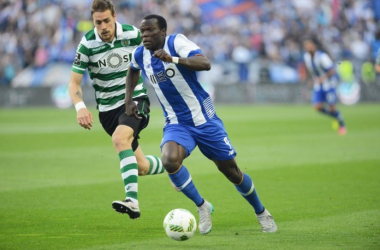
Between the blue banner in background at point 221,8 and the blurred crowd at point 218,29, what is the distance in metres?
1.01

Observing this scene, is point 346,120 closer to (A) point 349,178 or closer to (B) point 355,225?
(A) point 349,178

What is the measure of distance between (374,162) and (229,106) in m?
18.6

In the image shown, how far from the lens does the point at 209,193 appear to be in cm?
1016

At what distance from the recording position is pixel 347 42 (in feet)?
113

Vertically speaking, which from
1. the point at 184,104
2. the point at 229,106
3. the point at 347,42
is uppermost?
the point at 184,104

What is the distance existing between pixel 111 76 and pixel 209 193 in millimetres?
2479

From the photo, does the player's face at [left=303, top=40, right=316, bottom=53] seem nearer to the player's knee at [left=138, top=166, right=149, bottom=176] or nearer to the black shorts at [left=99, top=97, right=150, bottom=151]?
the player's knee at [left=138, top=166, right=149, bottom=176]

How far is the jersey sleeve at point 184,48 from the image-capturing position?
7.11 m

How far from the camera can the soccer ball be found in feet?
22.2

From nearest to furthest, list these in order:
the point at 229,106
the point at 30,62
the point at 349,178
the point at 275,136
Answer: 1. the point at 349,178
2. the point at 275,136
3. the point at 229,106
4. the point at 30,62

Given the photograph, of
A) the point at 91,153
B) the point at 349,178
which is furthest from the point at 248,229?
the point at 91,153

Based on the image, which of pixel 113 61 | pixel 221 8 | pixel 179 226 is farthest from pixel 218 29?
pixel 179 226

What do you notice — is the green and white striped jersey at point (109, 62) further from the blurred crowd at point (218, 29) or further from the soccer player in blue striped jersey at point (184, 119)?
the blurred crowd at point (218, 29)

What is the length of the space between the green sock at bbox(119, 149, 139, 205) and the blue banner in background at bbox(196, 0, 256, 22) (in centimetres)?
2954
